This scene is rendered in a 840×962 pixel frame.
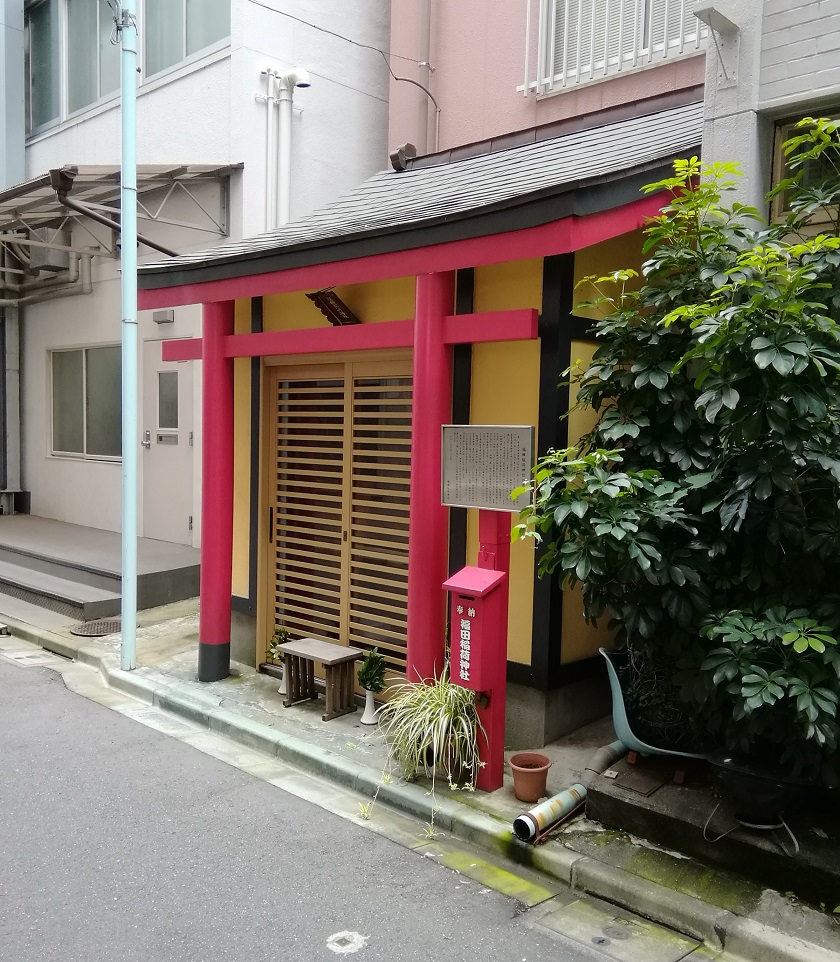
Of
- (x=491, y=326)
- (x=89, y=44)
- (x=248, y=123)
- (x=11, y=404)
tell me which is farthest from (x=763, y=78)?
(x=11, y=404)

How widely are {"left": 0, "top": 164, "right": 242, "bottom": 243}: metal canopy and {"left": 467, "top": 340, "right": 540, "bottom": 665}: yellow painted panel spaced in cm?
570

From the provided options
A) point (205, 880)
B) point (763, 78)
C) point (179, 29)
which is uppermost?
point (179, 29)

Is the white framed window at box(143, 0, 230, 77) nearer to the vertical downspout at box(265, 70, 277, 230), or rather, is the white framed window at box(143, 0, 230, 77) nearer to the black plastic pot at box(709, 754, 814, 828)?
the vertical downspout at box(265, 70, 277, 230)

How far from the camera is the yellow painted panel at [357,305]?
6.34 meters

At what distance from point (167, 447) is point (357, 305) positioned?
5442 mm

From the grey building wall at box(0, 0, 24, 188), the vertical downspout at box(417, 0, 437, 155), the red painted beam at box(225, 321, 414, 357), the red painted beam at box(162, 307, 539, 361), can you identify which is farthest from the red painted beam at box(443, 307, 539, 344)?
the grey building wall at box(0, 0, 24, 188)

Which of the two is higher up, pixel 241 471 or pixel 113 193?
pixel 113 193

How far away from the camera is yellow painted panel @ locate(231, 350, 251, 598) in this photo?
7.64 metres

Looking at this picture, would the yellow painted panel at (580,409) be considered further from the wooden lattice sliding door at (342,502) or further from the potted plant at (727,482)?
the wooden lattice sliding door at (342,502)

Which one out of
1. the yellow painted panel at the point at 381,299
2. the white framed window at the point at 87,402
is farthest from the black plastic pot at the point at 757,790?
the white framed window at the point at 87,402

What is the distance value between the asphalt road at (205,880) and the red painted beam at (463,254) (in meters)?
3.34

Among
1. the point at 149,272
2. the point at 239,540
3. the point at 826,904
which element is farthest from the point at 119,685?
the point at 826,904

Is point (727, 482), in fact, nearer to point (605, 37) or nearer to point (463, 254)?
point (463, 254)

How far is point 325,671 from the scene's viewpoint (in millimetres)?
6422
